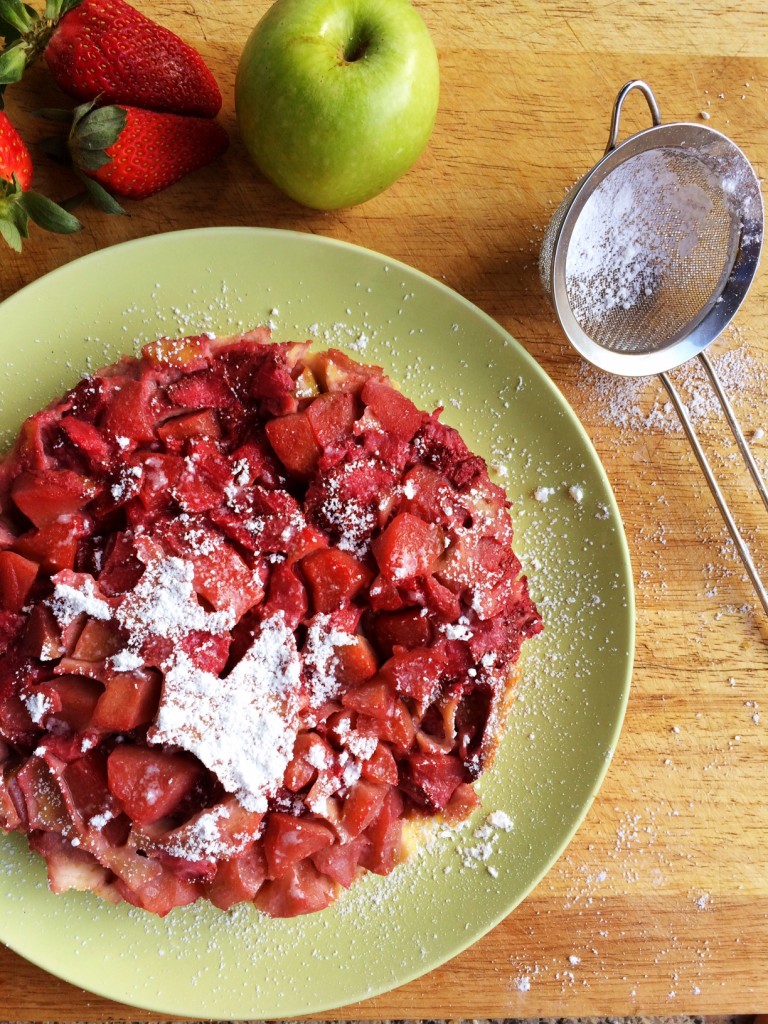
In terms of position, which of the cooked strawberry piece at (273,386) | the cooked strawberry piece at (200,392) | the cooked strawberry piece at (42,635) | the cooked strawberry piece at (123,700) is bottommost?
the cooked strawberry piece at (123,700)

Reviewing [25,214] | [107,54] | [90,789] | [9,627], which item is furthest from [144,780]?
[107,54]

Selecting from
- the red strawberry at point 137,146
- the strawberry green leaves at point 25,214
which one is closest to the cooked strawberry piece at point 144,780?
the strawberry green leaves at point 25,214

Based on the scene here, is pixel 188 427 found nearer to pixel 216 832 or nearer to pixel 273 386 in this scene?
pixel 273 386

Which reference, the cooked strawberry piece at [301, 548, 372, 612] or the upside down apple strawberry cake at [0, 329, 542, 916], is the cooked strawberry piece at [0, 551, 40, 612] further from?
the cooked strawberry piece at [301, 548, 372, 612]

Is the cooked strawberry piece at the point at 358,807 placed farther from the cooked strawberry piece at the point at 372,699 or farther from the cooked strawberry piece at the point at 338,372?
the cooked strawberry piece at the point at 338,372

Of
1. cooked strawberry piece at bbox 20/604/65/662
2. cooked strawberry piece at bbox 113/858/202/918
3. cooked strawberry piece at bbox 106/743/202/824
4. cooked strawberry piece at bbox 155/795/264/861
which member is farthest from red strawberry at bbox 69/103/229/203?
cooked strawberry piece at bbox 113/858/202/918

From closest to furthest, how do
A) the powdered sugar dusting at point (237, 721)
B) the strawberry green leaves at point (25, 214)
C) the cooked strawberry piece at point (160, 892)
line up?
the powdered sugar dusting at point (237, 721)
the cooked strawberry piece at point (160, 892)
the strawberry green leaves at point (25, 214)
